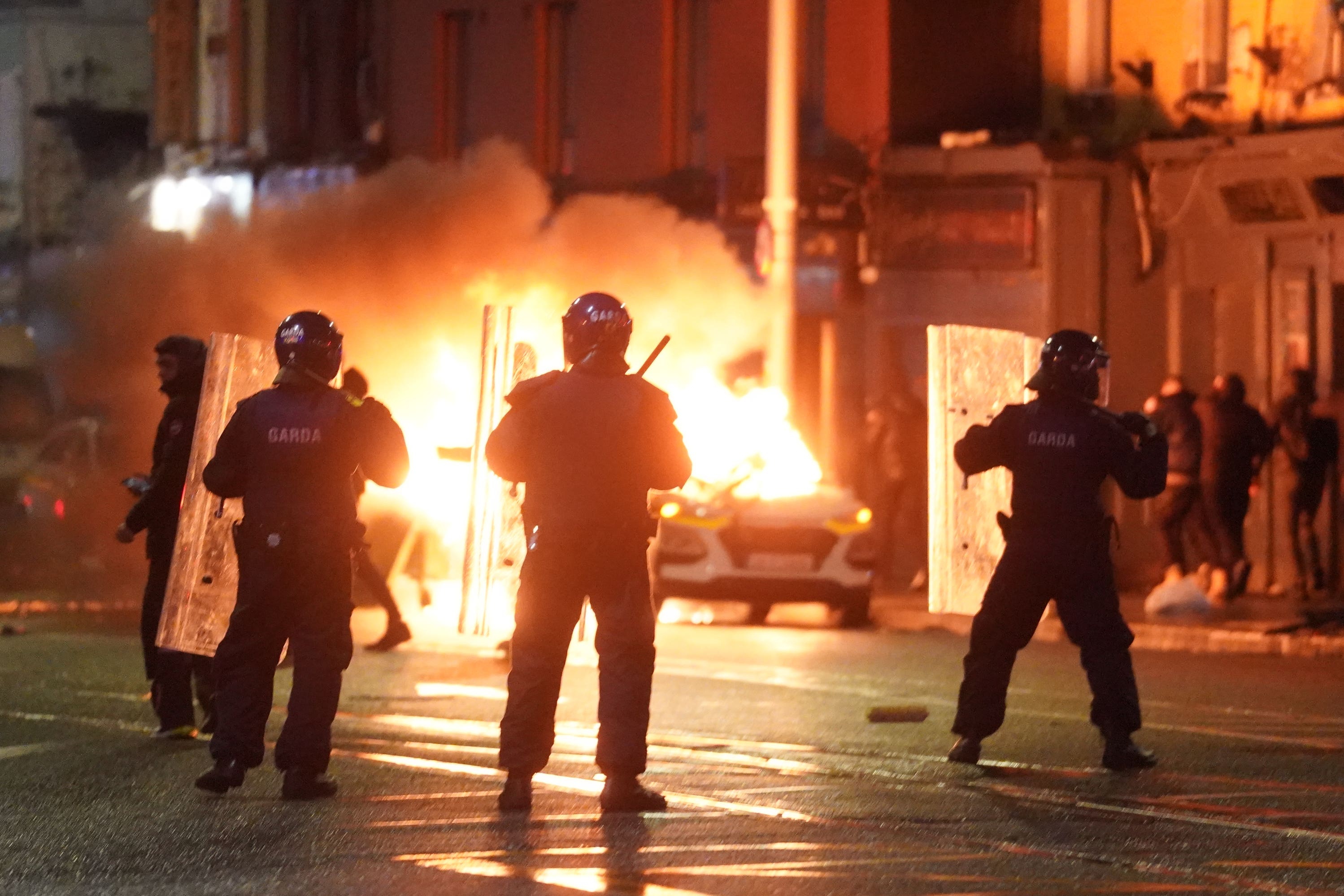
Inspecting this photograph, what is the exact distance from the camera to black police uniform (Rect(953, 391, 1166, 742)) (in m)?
9.31

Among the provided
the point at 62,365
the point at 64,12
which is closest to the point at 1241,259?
the point at 62,365

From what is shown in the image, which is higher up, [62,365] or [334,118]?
[334,118]

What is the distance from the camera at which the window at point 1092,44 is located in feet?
76.8

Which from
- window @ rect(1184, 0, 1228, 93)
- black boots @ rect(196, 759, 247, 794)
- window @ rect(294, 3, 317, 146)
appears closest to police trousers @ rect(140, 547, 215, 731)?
black boots @ rect(196, 759, 247, 794)

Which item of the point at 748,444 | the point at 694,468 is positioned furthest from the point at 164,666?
the point at 748,444

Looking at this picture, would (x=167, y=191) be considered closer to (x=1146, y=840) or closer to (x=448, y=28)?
(x=448, y=28)

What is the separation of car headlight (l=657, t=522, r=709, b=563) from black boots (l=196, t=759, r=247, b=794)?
8.82 metres

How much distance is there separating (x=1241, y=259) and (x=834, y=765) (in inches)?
545

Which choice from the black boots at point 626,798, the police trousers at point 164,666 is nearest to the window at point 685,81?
the police trousers at point 164,666

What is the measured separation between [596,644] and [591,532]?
0.42 m

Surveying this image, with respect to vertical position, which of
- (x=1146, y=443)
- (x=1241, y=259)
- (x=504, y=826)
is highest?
(x=1241, y=259)

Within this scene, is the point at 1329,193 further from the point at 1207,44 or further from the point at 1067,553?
the point at 1067,553

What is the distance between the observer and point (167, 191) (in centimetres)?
3628

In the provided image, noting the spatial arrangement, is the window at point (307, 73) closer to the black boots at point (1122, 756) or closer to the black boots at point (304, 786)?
the black boots at point (1122, 756)
